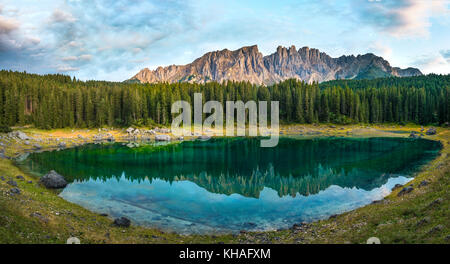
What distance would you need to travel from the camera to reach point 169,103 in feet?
364

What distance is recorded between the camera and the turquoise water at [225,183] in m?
24.1

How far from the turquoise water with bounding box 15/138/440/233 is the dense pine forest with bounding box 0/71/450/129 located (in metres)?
44.5

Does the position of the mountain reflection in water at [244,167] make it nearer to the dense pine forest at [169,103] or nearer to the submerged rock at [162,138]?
the submerged rock at [162,138]

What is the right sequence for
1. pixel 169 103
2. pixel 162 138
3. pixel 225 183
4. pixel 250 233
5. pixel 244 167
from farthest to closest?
pixel 169 103, pixel 162 138, pixel 244 167, pixel 225 183, pixel 250 233

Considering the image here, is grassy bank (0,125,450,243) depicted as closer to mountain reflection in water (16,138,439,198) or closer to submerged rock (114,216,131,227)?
submerged rock (114,216,131,227)

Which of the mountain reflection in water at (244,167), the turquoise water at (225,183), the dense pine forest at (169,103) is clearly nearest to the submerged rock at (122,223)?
the turquoise water at (225,183)

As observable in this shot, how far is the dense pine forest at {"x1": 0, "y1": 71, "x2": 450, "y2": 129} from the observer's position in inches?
3666

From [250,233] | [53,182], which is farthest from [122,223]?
Result: [53,182]

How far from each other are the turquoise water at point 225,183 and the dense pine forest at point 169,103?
44.5 meters

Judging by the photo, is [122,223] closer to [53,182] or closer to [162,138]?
[53,182]

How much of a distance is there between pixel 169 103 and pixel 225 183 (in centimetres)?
8098

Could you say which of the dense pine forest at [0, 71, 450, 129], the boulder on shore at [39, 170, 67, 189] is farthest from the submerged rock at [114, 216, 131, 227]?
the dense pine forest at [0, 71, 450, 129]
